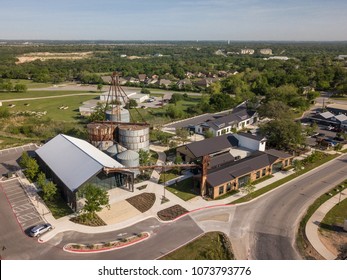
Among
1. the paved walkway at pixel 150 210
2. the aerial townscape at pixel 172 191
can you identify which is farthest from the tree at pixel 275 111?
the paved walkway at pixel 150 210

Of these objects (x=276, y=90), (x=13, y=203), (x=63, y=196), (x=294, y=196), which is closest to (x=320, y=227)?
(x=294, y=196)

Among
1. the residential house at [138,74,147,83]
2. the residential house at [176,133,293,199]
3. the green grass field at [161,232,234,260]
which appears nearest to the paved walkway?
the residential house at [176,133,293,199]

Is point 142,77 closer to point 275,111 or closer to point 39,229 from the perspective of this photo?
point 275,111

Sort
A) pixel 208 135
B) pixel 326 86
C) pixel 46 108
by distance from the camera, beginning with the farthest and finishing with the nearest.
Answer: pixel 326 86, pixel 46 108, pixel 208 135

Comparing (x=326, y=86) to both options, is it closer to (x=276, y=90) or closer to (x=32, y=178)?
(x=276, y=90)

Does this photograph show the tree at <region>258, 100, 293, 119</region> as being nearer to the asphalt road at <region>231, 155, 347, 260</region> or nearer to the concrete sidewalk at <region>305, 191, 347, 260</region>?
the asphalt road at <region>231, 155, 347, 260</region>

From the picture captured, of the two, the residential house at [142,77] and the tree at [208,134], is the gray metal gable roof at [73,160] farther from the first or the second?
the residential house at [142,77]
